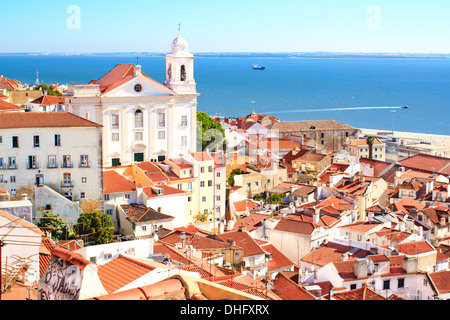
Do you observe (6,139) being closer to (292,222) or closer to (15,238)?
(292,222)

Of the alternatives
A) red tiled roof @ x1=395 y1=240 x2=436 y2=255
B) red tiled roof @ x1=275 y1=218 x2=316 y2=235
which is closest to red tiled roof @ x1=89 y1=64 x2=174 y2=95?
red tiled roof @ x1=275 y1=218 x2=316 y2=235

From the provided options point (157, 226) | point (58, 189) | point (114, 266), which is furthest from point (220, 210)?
point (114, 266)

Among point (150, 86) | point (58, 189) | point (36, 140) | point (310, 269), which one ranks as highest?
point (150, 86)

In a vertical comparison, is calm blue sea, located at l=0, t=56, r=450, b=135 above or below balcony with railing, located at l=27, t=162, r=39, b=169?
above

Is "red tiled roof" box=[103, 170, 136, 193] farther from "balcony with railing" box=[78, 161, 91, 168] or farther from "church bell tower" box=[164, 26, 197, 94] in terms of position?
"church bell tower" box=[164, 26, 197, 94]

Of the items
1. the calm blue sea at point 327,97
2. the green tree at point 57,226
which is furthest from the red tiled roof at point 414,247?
the calm blue sea at point 327,97

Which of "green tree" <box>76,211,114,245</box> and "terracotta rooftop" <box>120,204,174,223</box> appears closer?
"green tree" <box>76,211,114,245</box>

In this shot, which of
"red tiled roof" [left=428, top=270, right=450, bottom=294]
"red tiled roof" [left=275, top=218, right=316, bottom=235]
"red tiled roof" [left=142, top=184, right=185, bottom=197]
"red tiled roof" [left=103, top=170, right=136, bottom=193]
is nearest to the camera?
"red tiled roof" [left=428, top=270, right=450, bottom=294]
